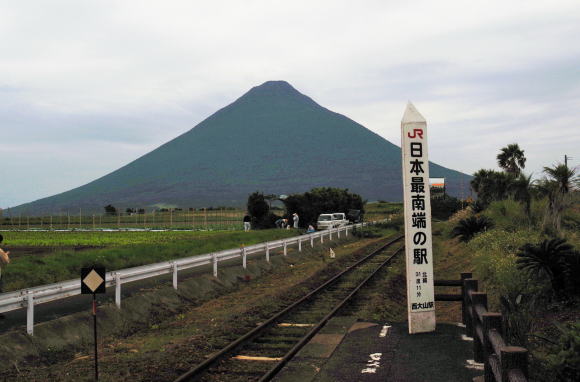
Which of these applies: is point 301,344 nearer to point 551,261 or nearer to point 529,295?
point 529,295

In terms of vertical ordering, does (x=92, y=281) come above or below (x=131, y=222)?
above

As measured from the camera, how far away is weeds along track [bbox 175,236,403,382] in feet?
28.9

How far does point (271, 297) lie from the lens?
16.4 meters

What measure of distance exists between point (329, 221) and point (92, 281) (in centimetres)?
4535

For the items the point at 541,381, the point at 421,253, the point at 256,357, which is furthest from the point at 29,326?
the point at 541,381

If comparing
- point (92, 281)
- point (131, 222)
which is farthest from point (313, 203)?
point (92, 281)

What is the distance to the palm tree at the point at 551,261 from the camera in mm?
11062

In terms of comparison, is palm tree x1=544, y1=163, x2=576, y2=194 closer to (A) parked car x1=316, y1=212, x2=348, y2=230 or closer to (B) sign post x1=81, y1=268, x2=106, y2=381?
(B) sign post x1=81, y1=268, x2=106, y2=381

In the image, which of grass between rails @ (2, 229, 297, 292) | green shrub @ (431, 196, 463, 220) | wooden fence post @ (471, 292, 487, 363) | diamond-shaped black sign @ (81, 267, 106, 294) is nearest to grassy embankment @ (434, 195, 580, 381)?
wooden fence post @ (471, 292, 487, 363)

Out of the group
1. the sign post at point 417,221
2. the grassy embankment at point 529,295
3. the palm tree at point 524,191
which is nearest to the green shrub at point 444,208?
the palm tree at point 524,191

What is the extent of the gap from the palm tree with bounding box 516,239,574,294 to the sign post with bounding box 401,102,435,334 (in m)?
2.28

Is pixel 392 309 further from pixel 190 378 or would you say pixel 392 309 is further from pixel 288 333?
pixel 190 378

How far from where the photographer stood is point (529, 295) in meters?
11.6

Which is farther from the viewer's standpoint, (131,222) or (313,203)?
(131,222)
